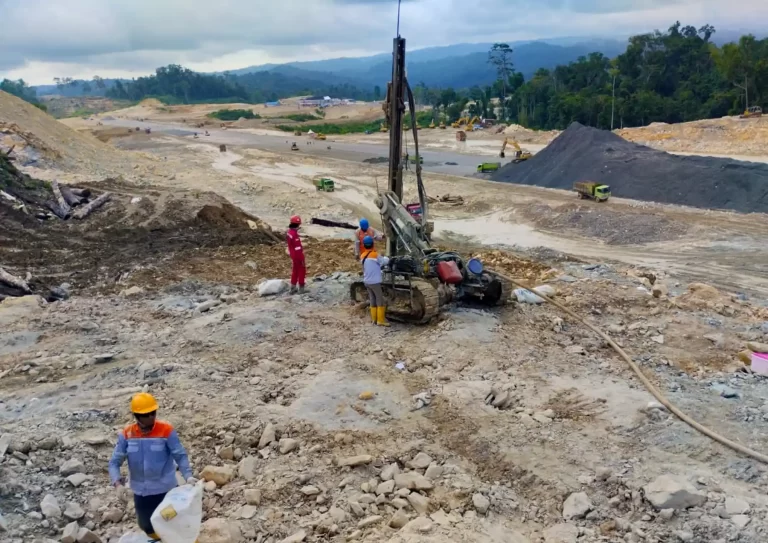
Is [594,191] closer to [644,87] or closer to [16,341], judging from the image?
[16,341]

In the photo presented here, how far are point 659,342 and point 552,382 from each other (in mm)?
2374

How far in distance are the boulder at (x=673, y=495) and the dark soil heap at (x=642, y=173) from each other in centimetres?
1753

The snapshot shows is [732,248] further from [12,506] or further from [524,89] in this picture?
[524,89]

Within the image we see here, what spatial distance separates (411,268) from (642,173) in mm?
16692

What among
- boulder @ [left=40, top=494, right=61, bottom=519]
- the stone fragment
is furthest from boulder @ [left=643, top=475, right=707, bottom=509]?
boulder @ [left=40, top=494, right=61, bottom=519]

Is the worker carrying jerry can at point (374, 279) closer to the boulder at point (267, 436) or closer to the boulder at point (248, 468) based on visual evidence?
the boulder at point (267, 436)

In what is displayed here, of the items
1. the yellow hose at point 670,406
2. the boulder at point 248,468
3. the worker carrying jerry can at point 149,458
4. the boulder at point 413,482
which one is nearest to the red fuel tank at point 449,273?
the yellow hose at point 670,406

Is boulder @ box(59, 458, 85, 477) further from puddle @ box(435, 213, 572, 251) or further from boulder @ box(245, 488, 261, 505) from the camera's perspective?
puddle @ box(435, 213, 572, 251)

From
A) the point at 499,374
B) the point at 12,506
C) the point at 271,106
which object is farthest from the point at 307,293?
the point at 271,106

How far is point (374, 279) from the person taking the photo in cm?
991

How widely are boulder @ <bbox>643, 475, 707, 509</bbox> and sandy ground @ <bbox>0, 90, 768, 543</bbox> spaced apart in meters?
0.03

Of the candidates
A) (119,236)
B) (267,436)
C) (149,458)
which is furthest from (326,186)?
(149,458)

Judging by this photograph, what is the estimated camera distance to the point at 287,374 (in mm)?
8508

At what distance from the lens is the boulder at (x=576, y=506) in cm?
577
